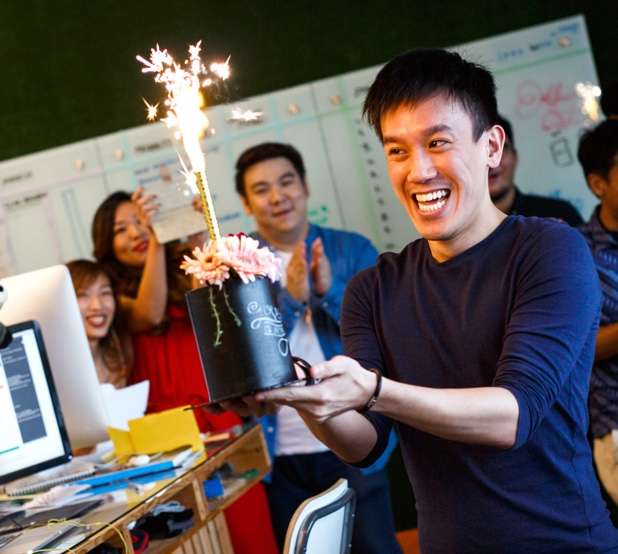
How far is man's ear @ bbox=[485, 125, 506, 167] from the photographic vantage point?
1.63 meters

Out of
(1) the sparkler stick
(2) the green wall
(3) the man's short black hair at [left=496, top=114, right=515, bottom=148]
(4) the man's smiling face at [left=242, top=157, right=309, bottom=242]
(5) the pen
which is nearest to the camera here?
(1) the sparkler stick

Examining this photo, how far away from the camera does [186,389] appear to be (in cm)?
348

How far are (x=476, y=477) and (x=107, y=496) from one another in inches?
43.9

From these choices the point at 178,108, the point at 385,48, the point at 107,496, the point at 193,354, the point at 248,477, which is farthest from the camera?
the point at 385,48

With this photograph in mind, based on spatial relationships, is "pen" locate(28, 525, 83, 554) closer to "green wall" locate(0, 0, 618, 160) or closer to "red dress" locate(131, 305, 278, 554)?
"red dress" locate(131, 305, 278, 554)

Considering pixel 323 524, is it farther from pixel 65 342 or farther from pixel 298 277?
pixel 298 277

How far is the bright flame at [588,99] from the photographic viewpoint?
4164mm

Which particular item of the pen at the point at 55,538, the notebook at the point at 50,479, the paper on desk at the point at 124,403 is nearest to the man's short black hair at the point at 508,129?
the paper on desk at the point at 124,403

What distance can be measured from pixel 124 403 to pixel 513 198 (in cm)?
187

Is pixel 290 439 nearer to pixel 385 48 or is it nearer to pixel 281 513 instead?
pixel 281 513

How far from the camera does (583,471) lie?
150 centimetres

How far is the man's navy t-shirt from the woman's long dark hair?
2139 mm

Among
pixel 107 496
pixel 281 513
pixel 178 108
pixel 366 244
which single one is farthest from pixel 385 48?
pixel 178 108

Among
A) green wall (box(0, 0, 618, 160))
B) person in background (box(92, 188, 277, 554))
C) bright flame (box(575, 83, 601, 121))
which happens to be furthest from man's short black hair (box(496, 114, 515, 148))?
person in background (box(92, 188, 277, 554))
